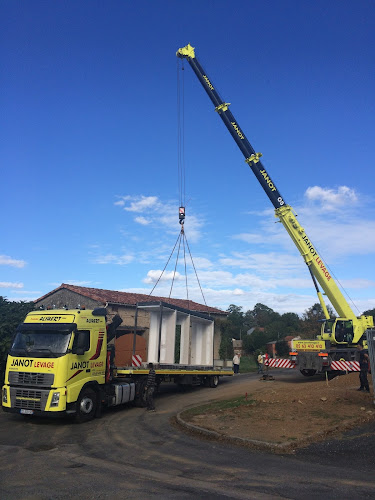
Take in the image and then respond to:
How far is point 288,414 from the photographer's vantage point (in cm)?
1132

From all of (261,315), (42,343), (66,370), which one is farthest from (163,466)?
(261,315)

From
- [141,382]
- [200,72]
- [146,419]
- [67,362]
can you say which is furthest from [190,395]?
[200,72]

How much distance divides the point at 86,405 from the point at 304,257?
42.2 ft

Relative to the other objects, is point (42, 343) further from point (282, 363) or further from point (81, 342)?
point (282, 363)

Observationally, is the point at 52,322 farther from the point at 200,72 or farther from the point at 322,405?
the point at 200,72

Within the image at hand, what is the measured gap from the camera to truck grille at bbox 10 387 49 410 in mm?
10484

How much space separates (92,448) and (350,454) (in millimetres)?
5236

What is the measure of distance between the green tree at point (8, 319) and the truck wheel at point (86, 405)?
253 inches

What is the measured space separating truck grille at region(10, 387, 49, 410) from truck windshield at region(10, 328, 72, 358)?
37.2 inches

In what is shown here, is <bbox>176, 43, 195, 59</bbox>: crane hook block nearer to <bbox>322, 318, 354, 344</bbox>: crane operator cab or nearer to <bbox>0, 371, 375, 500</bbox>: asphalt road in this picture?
<bbox>322, 318, 354, 344</bbox>: crane operator cab

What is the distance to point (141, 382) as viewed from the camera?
47.0 feet

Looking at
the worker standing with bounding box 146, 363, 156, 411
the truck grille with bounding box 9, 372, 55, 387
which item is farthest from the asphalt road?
the worker standing with bounding box 146, 363, 156, 411

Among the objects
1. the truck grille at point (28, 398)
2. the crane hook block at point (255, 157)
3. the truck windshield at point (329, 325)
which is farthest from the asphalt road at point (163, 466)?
the crane hook block at point (255, 157)

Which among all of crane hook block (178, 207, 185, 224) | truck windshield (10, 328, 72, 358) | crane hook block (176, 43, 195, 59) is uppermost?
crane hook block (176, 43, 195, 59)
